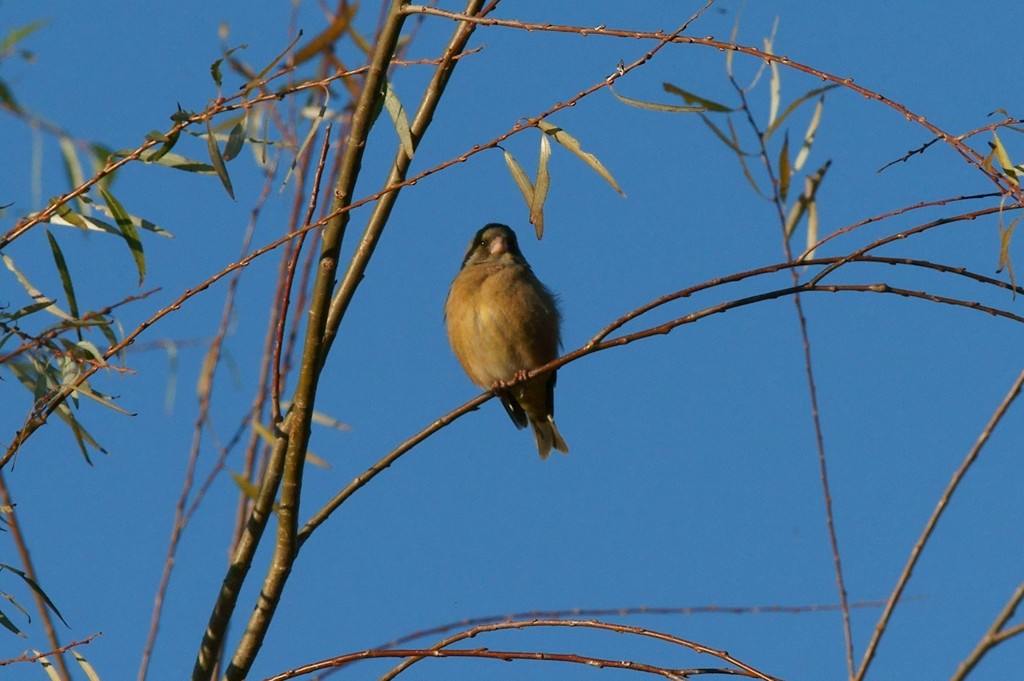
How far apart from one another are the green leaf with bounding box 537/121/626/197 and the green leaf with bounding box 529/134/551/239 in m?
0.10

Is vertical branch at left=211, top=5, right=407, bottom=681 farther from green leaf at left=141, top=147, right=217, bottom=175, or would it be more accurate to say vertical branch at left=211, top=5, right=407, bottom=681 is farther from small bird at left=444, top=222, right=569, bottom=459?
small bird at left=444, top=222, right=569, bottom=459

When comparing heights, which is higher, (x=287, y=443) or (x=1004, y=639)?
(x=287, y=443)

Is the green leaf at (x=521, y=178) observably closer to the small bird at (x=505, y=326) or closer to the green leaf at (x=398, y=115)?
the green leaf at (x=398, y=115)

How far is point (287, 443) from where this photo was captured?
9.64ft

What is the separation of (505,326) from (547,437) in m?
0.86

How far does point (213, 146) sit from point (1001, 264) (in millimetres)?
1721

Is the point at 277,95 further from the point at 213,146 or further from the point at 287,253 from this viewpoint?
the point at 287,253

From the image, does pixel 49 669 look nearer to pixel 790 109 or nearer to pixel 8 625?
pixel 8 625

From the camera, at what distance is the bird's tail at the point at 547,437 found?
6277 millimetres

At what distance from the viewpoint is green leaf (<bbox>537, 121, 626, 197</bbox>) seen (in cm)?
291

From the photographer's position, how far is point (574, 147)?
2957 mm

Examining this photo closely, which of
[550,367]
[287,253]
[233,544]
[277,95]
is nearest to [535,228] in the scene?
[550,367]

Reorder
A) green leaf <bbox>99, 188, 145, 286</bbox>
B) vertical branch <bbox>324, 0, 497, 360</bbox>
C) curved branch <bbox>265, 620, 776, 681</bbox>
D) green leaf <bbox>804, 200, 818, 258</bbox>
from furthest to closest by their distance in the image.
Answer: green leaf <bbox>804, 200, 818, 258</bbox> → green leaf <bbox>99, 188, 145, 286</bbox> → vertical branch <bbox>324, 0, 497, 360</bbox> → curved branch <bbox>265, 620, 776, 681</bbox>

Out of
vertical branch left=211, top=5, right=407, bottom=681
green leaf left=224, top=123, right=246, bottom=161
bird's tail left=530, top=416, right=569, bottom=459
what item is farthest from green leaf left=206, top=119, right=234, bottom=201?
bird's tail left=530, top=416, right=569, bottom=459
